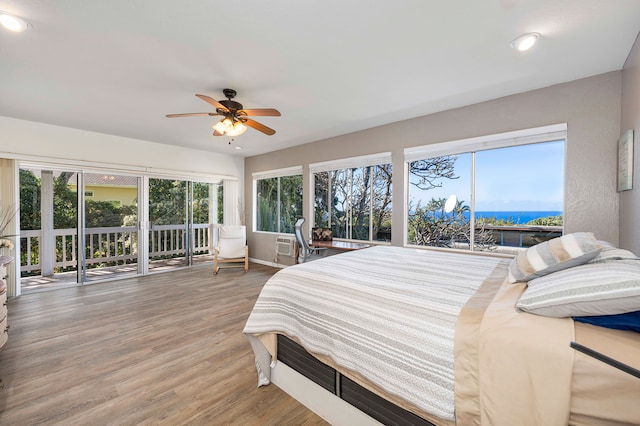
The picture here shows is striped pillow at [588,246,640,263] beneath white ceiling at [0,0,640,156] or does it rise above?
beneath

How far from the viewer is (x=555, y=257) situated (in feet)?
4.80

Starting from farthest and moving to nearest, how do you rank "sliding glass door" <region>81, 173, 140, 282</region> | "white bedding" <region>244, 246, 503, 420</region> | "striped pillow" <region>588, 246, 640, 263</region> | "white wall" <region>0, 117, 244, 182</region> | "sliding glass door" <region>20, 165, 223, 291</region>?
1. "sliding glass door" <region>81, 173, 140, 282</region>
2. "sliding glass door" <region>20, 165, 223, 291</region>
3. "white wall" <region>0, 117, 244, 182</region>
4. "striped pillow" <region>588, 246, 640, 263</region>
5. "white bedding" <region>244, 246, 503, 420</region>

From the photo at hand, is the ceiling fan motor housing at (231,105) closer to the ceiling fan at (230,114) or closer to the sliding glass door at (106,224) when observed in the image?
the ceiling fan at (230,114)

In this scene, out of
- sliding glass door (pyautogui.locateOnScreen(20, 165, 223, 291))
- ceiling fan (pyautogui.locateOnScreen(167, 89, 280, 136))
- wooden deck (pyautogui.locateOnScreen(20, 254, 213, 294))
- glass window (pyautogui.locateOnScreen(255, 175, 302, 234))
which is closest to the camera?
ceiling fan (pyautogui.locateOnScreen(167, 89, 280, 136))

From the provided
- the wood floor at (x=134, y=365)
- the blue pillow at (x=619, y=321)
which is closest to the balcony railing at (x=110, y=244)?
the wood floor at (x=134, y=365)

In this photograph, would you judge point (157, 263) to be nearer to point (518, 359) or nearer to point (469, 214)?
point (469, 214)

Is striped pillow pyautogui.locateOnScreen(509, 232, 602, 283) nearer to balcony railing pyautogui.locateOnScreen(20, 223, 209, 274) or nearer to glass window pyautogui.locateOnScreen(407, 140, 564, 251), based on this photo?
glass window pyautogui.locateOnScreen(407, 140, 564, 251)

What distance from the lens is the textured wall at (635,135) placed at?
76.7 inches

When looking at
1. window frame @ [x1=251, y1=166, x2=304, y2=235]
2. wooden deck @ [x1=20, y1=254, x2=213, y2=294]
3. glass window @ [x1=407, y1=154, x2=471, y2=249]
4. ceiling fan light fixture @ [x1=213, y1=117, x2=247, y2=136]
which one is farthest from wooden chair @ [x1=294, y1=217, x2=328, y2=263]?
wooden deck @ [x1=20, y1=254, x2=213, y2=294]

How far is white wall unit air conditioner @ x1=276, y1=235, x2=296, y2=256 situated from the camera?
209 inches

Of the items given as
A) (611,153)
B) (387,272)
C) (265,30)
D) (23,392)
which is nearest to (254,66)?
(265,30)

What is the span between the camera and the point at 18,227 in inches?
150

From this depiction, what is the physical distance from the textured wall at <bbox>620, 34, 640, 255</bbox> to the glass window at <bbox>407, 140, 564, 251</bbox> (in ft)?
1.83

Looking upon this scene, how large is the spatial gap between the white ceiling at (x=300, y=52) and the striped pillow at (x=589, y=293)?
1661 mm
